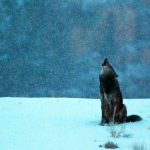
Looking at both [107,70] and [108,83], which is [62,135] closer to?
[108,83]

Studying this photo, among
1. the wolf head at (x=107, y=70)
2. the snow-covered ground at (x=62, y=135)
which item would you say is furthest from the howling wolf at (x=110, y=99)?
the snow-covered ground at (x=62, y=135)

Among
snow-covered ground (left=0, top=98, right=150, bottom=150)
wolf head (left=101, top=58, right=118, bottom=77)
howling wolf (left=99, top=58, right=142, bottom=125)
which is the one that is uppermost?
wolf head (left=101, top=58, right=118, bottom=77)

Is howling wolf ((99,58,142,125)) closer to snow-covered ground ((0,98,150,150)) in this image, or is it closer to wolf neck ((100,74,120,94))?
wolf neck ((100,74,120,94))

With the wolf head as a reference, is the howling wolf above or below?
below

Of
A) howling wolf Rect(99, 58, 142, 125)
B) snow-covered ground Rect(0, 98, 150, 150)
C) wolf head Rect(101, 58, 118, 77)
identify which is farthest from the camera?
wolf head Rect(101, 58, 118, 77)

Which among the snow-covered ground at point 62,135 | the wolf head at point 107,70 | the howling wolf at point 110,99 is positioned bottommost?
the snow-covered ground at point 62,135

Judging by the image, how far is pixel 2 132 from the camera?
29.5 ft

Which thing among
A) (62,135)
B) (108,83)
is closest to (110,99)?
(108,83)

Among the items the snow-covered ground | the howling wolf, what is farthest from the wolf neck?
the snow-covered ground

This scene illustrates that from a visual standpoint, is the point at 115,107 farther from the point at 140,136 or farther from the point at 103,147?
the point at 103,147

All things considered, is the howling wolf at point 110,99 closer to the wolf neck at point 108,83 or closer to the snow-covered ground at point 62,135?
the wolf neck at point 108,83

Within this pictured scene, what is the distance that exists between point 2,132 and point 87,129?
5.88ft

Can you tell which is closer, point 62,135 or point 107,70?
point 62,135

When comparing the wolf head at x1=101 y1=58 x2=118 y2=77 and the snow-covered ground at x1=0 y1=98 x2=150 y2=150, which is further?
the wolf head at x1=101 y1=58 x2=118 y2=77
